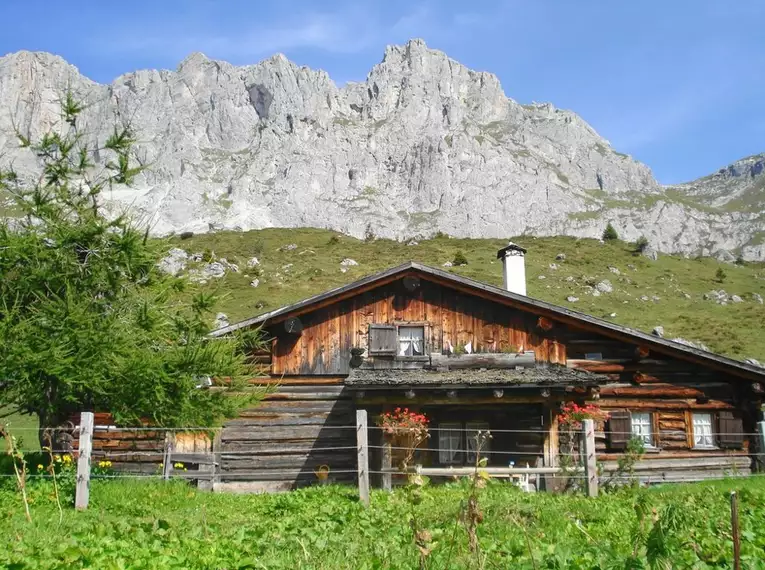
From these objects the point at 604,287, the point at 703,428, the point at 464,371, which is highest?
the point at 604,287

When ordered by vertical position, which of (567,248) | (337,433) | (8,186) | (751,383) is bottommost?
(337,433)

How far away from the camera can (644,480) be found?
21.0 metres

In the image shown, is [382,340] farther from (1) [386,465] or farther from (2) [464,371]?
(1) [386,465]

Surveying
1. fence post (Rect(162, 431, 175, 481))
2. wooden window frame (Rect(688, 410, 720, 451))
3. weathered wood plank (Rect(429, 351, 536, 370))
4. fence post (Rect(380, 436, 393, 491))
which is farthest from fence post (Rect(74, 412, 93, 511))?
wooden window frame (Rect(688, 410, 720, 451))

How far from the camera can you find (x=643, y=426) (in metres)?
21.8

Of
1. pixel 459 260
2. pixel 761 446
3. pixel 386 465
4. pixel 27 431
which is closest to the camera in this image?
pixel 386 465

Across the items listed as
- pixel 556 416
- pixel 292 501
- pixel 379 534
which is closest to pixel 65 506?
pixel 292 501

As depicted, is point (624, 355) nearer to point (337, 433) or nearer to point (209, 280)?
point (337, 433)

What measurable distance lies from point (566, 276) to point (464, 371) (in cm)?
5039

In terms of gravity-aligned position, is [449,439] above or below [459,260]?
below

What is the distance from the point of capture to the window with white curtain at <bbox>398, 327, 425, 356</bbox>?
21.7m

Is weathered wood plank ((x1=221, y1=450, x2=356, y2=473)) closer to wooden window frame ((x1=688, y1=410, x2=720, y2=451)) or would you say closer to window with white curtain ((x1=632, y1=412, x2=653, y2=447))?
window with white curtain ((x1=632, y1=412, x2=653, y2=447))

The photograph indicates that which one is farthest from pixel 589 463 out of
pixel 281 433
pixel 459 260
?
pixel 459 260

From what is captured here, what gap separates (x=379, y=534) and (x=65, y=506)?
6619mm
